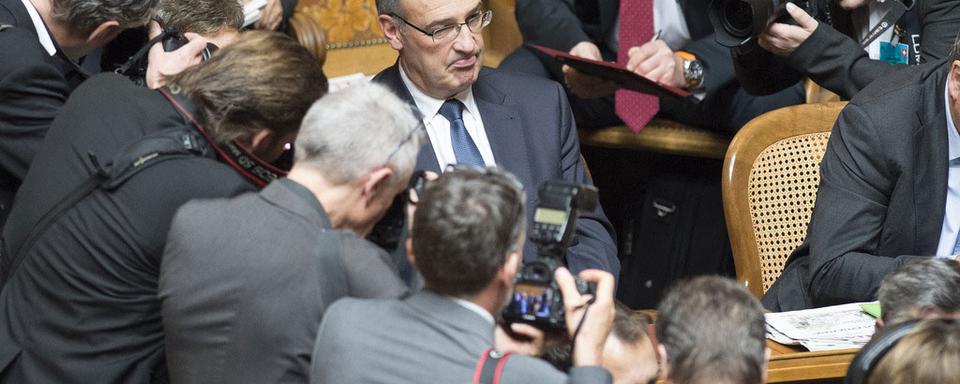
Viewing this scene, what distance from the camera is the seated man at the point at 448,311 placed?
5.96 feet

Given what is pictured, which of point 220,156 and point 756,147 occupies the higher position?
point 220,156

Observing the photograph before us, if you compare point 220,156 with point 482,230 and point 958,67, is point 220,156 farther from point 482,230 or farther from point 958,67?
point 958,67

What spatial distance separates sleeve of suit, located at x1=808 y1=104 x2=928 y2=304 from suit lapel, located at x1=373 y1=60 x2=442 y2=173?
2.81ft

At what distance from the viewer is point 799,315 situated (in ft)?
8.64

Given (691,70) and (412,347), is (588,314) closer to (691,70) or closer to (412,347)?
(412,347)

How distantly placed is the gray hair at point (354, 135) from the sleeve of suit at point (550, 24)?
83.5 inches

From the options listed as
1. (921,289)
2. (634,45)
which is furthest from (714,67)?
(921,289)

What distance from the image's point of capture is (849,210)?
112 inches

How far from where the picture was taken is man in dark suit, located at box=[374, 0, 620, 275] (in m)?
2.92

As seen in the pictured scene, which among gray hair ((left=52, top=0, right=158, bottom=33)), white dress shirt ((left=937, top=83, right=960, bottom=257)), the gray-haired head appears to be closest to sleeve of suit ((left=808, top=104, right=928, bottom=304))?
white dress shirt ((left=937, top=83, right=960, bottom=257))

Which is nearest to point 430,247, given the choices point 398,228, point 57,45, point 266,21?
point 398,228

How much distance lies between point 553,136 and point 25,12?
1228 millimetres

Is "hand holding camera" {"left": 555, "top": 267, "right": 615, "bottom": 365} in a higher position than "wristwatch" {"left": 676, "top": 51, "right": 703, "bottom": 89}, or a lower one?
higher

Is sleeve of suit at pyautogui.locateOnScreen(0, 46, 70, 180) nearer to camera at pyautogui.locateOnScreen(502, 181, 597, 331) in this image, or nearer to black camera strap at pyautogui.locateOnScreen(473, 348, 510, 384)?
camera at pyautogui.locateOnScreen(502, 181, 597, 331)
